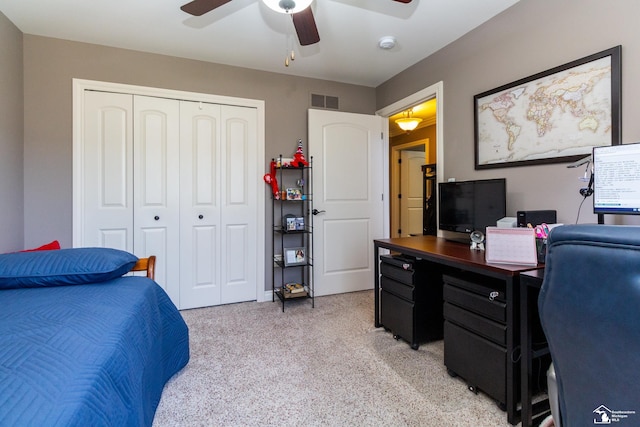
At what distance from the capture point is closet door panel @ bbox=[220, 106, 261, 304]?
3.30m

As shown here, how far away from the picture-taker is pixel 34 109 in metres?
2.69

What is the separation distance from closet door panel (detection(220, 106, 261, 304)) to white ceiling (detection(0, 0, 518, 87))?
0.64 m

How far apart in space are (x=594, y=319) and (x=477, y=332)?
1.28 m

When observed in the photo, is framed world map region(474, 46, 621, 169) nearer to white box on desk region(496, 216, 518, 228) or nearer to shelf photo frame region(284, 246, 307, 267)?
white box on desk region(496, 216, 518, 228)

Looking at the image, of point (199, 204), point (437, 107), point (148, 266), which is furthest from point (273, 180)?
point (437, 107)

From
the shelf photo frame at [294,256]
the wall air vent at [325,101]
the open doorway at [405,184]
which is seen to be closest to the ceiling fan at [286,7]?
the wall air vent at [325,101]

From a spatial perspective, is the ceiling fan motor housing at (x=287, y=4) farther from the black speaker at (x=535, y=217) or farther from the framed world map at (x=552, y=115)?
the black speaker at (x=535, y=217)

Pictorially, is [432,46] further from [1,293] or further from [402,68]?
[1,293]

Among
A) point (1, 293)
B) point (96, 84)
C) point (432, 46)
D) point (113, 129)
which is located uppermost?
point (432, 46)

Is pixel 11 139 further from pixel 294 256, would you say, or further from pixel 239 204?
pixel 294 256

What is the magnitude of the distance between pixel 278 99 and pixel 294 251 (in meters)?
1.68

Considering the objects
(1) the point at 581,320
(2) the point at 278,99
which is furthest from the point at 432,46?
(1) the point at 581,320

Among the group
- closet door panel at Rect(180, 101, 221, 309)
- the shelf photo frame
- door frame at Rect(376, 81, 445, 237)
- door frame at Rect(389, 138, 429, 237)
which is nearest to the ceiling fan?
door frame at Rect(376, 81, 445, 237)

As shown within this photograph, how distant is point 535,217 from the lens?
1.91 meters
